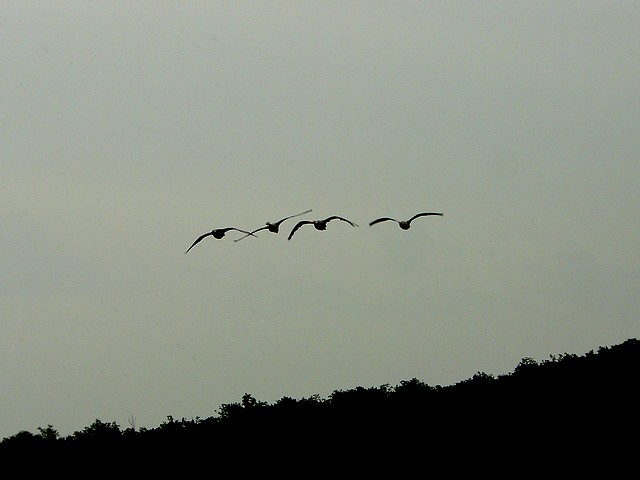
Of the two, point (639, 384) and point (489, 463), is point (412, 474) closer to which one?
point (489, 463)

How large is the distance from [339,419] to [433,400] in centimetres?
679

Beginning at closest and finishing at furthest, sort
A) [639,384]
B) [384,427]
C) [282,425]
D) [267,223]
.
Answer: [267,223] → [639,384] → [384,427] → [282,425]

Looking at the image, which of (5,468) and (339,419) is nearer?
(339,419)

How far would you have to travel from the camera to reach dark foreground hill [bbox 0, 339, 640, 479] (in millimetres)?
63688

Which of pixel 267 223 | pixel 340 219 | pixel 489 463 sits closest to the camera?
pixel 340 219

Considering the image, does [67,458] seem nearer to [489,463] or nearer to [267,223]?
[489,463]

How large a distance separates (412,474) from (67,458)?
89.1ft

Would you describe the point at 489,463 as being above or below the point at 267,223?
below

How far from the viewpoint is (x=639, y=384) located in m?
71.5

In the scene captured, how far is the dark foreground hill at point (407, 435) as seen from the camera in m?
63.7

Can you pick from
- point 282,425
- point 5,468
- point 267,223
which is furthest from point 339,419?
point 267,223

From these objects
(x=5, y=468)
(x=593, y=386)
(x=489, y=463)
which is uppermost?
(x=5, y=468)

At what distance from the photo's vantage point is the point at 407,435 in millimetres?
72688

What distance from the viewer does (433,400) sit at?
82.9 meters
